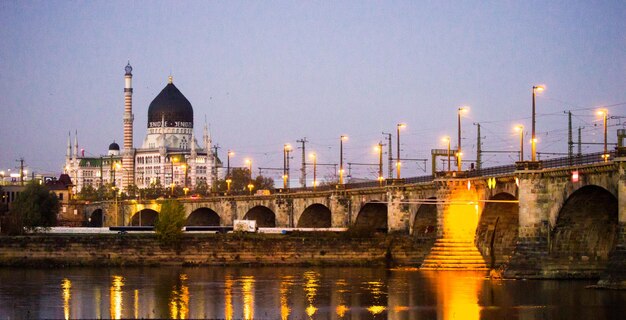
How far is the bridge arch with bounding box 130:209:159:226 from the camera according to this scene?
7338 inches

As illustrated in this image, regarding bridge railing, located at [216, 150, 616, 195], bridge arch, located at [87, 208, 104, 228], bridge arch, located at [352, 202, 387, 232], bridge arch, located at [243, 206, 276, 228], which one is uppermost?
bridge railing, located at [216, 150, 616, 195]

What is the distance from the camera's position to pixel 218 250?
104312mm

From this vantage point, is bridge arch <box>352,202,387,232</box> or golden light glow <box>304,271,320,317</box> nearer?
golden light glow <box>304,271,320,317</box>

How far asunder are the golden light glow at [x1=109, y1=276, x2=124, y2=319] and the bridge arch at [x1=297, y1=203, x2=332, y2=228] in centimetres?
4586

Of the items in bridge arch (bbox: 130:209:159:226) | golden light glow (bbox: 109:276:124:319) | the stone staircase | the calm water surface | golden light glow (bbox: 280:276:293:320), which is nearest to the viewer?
golden light glow (bbox: 109:276:124:319)

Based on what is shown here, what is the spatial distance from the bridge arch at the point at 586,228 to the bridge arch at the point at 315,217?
2185 inches

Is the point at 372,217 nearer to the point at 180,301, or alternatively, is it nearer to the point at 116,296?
the point at 116,296

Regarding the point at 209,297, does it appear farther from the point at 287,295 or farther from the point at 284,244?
the point at 284,244

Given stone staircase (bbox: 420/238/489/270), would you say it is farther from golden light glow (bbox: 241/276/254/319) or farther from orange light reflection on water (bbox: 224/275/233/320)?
orange light reflection on water (bbox: 224/275/233/320)

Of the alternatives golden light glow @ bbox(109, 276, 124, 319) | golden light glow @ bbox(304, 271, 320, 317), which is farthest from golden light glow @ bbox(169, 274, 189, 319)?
golden light glow @ bbox(304, 271, 320, 317)

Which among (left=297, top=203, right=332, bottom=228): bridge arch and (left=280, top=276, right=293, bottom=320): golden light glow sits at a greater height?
(left=297, top=203, right=332, bottom=228): bridge arch

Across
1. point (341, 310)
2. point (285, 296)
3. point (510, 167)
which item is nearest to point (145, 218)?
point (510, 167)

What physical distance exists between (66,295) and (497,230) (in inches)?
1381

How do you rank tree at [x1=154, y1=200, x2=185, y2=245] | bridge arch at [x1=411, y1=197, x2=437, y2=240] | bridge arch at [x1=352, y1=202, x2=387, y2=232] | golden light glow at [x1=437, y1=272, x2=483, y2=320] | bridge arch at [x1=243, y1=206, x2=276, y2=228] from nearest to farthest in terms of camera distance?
golden light glow at [x1=437, y1=272, x2=483, y2=320]
bridge arch at [x1=411, y1=197, x2=437, y2=240]
tree at [x1=154, y1=200, x2=185, y2=245]
bridge arch at [x1=352, y1=202, x2=387, y2=232]
bridge arch at [x1=243, y1=206, x2=276, y2=228]
